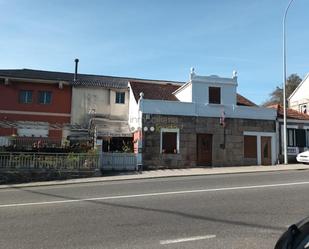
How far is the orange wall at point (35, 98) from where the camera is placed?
32.4m

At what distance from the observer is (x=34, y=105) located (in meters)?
33.2

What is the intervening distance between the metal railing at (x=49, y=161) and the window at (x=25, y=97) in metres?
12.0

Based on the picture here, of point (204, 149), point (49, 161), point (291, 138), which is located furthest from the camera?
point (291, 138)

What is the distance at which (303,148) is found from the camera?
3019 centimetres

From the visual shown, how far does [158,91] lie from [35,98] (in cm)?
960

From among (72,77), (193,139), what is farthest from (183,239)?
(72,77)

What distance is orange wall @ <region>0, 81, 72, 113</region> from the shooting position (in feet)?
106

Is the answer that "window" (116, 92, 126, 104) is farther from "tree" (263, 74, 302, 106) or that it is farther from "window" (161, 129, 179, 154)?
"tree" (263, 74, 302, 106)

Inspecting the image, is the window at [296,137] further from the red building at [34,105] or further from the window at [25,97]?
the window at [25,97]

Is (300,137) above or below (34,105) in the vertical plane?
below

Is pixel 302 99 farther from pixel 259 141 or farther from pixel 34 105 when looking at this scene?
pixel 34 105

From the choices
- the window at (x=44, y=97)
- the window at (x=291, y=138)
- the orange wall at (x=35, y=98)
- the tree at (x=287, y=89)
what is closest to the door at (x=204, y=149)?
the window at (x=291, y=138)

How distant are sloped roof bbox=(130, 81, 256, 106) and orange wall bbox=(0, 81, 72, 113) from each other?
17.9 feet

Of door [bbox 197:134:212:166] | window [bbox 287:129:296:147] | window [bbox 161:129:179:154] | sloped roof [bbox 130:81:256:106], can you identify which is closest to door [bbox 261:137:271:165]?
window [bbox 287:129:296:147]
